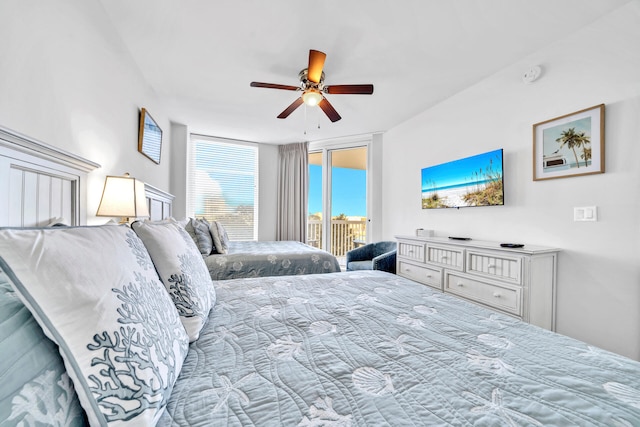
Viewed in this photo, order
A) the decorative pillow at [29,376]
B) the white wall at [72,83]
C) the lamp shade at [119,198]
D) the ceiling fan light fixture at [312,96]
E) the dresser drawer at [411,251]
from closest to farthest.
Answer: the decorative pillow at [29,376], the white wall at [72,83], the lamp shade at [119,198], the ceiling fan light fixture at [312,96], the dresser drawer at [411,251]

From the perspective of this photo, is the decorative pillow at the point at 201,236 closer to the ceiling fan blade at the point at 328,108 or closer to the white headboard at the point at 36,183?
the white headboard at the point at 36,183

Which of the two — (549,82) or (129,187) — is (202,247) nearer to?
(129,187)

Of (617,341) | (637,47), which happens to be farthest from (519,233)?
(637,47)

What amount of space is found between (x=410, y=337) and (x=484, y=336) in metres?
0.26

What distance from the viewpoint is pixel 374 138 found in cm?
449

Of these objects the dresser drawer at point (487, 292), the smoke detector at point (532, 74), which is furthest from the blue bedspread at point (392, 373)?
the smoke detector at point (532, 74)

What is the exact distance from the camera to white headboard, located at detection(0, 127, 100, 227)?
0.98 m

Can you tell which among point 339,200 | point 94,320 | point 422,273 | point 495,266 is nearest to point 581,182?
point 495,266

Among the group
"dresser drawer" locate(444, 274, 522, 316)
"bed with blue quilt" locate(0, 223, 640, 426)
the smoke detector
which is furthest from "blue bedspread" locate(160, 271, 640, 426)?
the smoke detector

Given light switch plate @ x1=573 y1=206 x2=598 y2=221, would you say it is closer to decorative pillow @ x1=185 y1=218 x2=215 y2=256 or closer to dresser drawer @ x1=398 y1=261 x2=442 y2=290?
dresser drawer @ x1=398 y1=261 x2=442 y2=290

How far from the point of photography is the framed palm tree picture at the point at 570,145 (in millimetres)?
1887

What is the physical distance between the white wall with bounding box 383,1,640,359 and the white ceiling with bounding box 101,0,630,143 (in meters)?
0.17

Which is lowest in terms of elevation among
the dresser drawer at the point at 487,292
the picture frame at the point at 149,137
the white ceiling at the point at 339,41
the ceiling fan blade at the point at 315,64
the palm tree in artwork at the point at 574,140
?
the dresser drawer at the point at 487,292

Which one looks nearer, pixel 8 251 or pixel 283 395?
pixel 8 251
